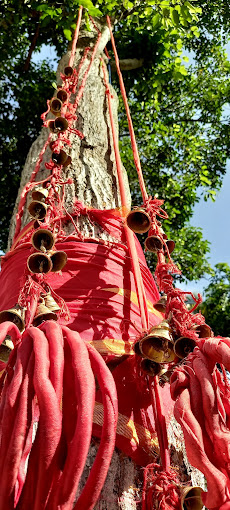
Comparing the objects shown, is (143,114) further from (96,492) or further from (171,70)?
(96,492)

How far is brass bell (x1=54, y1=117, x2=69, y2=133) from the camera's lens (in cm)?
200

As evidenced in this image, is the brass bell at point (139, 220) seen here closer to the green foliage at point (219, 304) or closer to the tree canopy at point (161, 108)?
the tree canopy at point (161, 108)

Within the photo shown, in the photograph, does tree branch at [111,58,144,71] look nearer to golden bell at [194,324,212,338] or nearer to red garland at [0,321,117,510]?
golden bell at [194,324,212,338]

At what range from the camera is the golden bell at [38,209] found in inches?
62.9

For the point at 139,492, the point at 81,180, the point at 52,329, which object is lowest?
the point at 139,492

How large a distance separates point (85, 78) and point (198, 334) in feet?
7.86

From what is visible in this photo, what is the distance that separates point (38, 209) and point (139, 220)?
0.36m

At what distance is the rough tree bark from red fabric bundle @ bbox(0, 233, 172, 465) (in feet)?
0.19

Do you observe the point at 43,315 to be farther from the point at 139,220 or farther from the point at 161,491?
the point at 139,220

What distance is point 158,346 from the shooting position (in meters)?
1.26

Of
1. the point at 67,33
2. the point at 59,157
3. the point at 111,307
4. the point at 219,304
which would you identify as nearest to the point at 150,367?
the point at 111,307

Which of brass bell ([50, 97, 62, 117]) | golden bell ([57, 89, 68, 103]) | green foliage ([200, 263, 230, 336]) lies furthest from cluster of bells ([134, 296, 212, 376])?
green foliage ([200, 263, 230, 336])

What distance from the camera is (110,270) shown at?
66.8 inches

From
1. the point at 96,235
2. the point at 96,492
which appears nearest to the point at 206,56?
the point at 96,235
